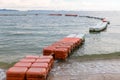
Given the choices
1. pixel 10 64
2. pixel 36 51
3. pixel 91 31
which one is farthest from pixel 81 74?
pixel 91 31

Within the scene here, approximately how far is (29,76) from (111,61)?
1182 cm

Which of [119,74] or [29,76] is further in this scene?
[119,74]

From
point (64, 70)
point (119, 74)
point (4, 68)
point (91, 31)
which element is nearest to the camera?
point (119, 74)

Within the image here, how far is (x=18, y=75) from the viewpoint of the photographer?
1791 centimetres

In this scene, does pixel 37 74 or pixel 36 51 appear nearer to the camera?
pixel 37 74

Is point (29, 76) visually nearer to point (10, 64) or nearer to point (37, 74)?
point (37, 74)

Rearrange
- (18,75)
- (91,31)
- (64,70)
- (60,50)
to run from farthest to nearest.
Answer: (91,31)
(60,50)
(64,70)
(18,75)

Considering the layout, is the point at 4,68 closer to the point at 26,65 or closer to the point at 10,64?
the point at 10,64

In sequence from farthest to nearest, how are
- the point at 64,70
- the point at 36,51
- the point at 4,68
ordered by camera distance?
the point at 36,51
the point at 4,68
the point at 64,70

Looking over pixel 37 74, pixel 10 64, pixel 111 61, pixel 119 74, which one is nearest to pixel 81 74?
pixel 119 74

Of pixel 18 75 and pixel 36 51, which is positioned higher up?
pixel 18 75

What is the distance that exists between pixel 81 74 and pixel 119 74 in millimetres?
3198

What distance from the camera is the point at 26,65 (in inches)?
773

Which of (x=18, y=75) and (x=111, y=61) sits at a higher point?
(x=18, y=75)
